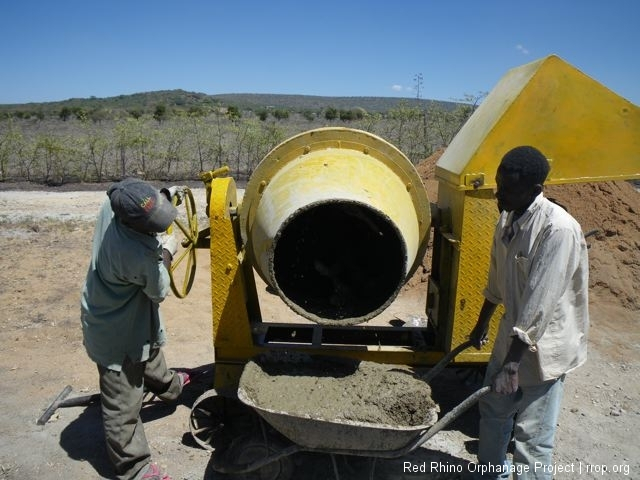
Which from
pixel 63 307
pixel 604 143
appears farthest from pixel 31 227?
pixel 604 143

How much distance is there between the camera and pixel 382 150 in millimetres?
3391

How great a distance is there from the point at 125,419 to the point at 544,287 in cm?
249

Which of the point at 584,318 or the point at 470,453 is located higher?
the point at 584,318

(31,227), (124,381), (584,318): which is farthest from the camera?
(31,227)

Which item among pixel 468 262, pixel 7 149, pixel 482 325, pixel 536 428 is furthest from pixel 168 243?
pixel 7 149

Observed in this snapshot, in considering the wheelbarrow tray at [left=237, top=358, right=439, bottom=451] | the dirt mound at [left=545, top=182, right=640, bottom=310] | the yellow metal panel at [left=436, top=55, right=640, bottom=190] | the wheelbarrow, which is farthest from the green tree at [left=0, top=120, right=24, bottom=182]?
the yellow metal panel at [left=436, top=55, right=640, bottom=190]

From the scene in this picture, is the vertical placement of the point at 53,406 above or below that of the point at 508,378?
below

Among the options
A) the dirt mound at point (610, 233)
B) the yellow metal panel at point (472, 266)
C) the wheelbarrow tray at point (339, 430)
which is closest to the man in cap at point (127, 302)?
the wheelbarrow tray at point (339, 430)

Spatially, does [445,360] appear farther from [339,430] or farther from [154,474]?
[154,474]

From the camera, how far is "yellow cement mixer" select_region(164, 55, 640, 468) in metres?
3.03

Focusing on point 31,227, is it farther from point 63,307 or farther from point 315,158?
point 315,158

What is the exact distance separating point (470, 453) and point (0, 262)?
664 centimetres

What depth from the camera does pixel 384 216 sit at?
103 inches

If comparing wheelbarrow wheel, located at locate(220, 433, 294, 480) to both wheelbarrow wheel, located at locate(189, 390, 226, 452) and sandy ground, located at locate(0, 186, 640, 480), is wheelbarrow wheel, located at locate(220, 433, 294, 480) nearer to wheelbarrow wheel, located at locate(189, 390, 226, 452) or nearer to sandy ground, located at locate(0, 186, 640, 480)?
sandy ground, located at locate(0, 186, 640, 480)
